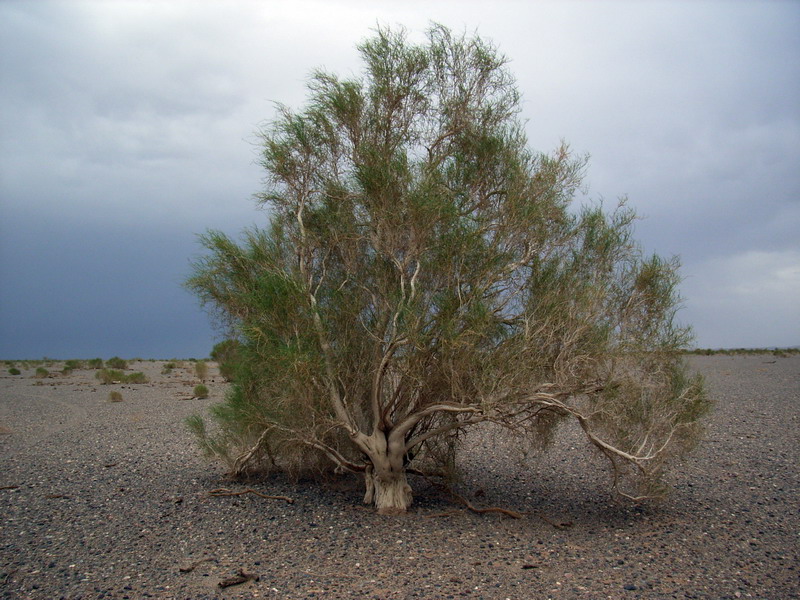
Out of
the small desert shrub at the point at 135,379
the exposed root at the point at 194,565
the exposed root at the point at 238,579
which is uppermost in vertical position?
the small desert shrub at the point at 135,379

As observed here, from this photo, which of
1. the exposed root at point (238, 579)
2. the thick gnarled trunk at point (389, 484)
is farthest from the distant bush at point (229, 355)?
the exposed root at point (238, 579)

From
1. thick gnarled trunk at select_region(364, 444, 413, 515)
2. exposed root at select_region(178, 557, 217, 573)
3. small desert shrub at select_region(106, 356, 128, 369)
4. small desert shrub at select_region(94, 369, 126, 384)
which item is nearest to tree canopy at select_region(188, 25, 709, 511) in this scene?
thick gnarled trunk at select_region(364, 444, 413, 515)

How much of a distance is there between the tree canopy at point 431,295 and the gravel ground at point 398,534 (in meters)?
0.96

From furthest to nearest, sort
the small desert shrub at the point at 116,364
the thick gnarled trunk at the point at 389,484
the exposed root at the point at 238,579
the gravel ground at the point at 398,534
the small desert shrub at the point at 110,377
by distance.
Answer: the small desert shrub at the point at 116,364, the small desert shrub at the point at 110,377, the thick gnarled trunk at the point at 389,484, the gravel ground at the point at 398,534, the exposed root at the point at 238,579

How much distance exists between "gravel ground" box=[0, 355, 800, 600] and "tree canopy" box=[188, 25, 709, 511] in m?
0.96

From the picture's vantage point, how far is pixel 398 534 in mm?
8945

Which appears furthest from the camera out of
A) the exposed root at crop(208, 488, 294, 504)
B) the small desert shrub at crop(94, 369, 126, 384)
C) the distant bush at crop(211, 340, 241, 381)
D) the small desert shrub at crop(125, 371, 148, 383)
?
the small desert shrub at crop(125, 371, 148, 383)

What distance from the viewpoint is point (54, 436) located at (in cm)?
1798

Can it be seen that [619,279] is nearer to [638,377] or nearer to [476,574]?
[638,377]

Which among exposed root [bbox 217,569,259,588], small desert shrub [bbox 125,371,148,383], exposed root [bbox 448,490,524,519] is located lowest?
exposed root [bbox 217,569,259,588]

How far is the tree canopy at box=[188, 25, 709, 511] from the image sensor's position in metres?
8.91

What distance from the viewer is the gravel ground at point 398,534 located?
7293 mm

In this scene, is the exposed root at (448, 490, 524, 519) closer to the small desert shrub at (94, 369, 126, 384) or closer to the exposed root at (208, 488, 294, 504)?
the exposed root at (208, 488, 294, 504)

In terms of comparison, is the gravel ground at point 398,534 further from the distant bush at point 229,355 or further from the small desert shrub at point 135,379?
the small desert shrub at point 135,379
